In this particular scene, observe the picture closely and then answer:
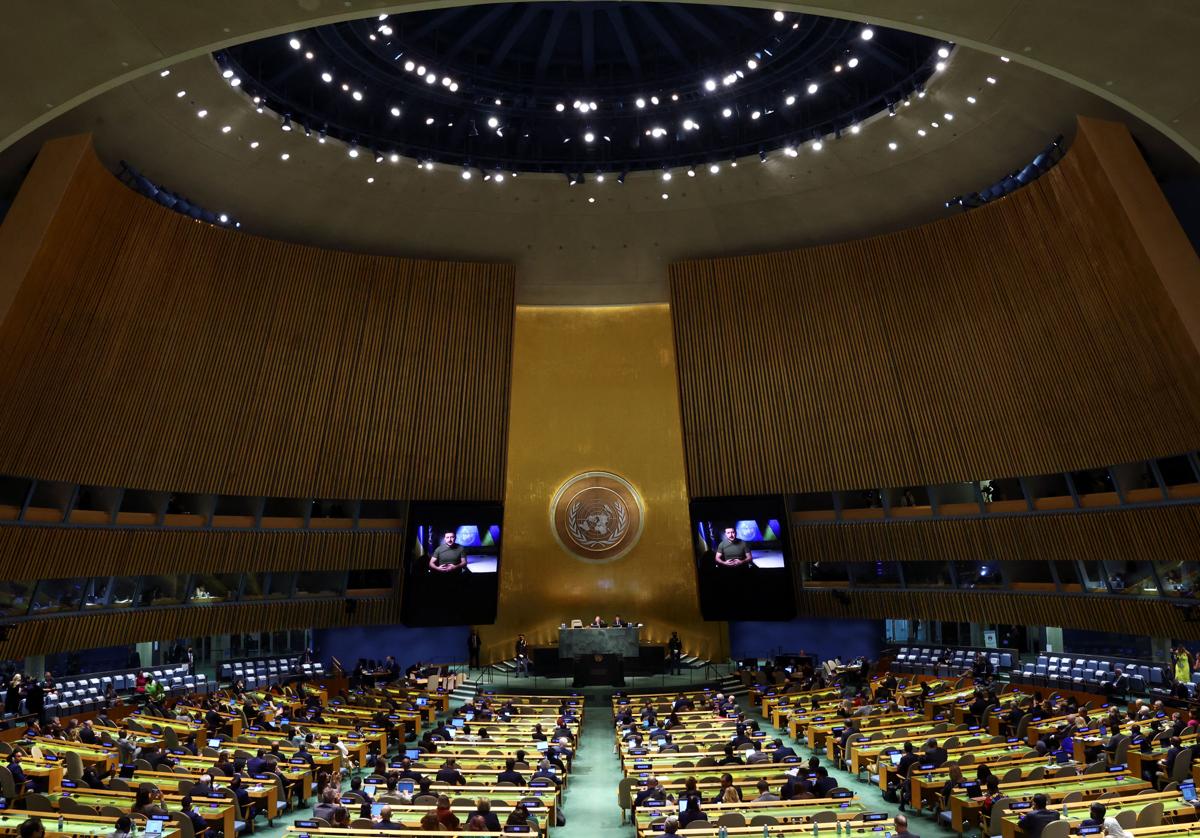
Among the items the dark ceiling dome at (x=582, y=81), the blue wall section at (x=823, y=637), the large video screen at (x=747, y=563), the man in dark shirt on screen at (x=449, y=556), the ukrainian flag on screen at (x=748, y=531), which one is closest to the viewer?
the dark ceiling dome at (x=582, y=81)

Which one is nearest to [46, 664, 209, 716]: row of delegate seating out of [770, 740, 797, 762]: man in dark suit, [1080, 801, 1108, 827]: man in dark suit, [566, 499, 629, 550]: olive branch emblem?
[566, 499, 629, 550]: olive branch emblem

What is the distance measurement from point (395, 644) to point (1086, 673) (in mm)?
17055

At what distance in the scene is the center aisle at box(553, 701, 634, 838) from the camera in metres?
12.2

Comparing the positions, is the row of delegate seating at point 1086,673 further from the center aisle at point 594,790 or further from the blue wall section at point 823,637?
the center aisle at point 594,790

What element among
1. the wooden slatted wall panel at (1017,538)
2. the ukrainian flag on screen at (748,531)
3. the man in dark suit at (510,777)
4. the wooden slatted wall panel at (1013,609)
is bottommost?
the man in dark suit at (510,777)

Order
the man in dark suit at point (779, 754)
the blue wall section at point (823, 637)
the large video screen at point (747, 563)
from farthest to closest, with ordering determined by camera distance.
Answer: the blue wall section at point (823, 637) < the large video screen at point (747, 563) < the man in dark suit at point (779, 754)

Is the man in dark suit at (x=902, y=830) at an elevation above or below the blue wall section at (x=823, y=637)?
below

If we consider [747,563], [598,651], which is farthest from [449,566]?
[747,563]

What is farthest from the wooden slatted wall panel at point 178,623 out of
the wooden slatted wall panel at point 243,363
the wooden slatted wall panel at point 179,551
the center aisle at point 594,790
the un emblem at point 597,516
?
the center aisle at point 594,790

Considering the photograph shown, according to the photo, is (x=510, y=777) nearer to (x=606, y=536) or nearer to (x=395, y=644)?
(x=395, y=644)

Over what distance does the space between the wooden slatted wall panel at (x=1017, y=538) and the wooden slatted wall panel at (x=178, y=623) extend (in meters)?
11.0

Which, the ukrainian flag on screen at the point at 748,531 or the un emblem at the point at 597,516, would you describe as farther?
the un emblem at the point at 597,516

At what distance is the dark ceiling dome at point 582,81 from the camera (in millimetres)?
18469

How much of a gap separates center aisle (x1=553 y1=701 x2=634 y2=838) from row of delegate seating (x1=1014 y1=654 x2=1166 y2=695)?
9462 millimetres
